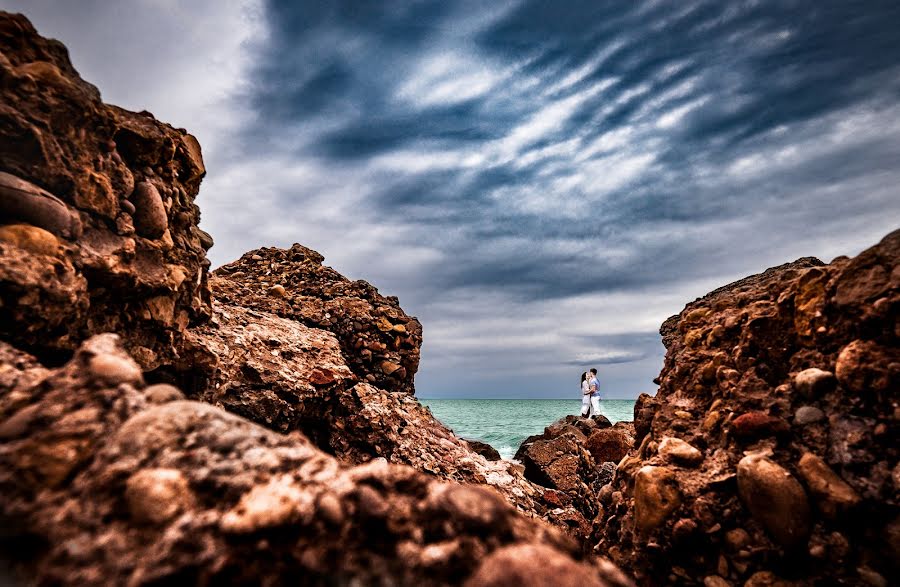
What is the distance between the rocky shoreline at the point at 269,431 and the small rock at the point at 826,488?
0.01 meters

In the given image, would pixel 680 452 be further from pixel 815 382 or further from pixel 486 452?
pixel 486 452

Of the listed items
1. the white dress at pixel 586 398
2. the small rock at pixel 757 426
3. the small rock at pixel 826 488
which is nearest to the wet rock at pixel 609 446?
the small rock at pixel 757 426

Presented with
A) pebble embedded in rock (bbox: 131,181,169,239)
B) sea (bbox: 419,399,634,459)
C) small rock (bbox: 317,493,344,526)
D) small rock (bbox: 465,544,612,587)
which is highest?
pebble embedded in rock (bbox: 131,181,169,239)

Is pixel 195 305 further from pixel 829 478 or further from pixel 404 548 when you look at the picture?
pixel 829 478

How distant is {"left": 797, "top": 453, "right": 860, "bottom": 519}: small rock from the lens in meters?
2.37

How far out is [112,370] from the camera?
1.67 m

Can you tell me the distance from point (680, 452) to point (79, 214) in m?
5.02

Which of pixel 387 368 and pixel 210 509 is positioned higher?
pixel 387 368

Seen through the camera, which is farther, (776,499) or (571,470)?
(571,470)

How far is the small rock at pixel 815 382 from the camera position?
9.09ft

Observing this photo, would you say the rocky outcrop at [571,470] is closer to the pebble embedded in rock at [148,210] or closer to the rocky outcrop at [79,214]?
the rocky outcrop at [79,214]

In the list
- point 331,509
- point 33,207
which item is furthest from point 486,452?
point 33,207

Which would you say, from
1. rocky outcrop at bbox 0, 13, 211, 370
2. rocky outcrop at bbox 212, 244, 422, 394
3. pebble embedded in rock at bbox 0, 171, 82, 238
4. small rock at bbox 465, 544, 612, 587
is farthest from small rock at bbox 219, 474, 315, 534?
rocky outcrop at bbox 212, 244, 422, 394

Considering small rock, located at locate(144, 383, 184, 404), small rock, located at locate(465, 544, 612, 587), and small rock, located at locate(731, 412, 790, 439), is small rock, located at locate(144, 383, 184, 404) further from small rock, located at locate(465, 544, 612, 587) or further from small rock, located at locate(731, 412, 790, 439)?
small rock, located at locate(731, 412, 790, 439)
